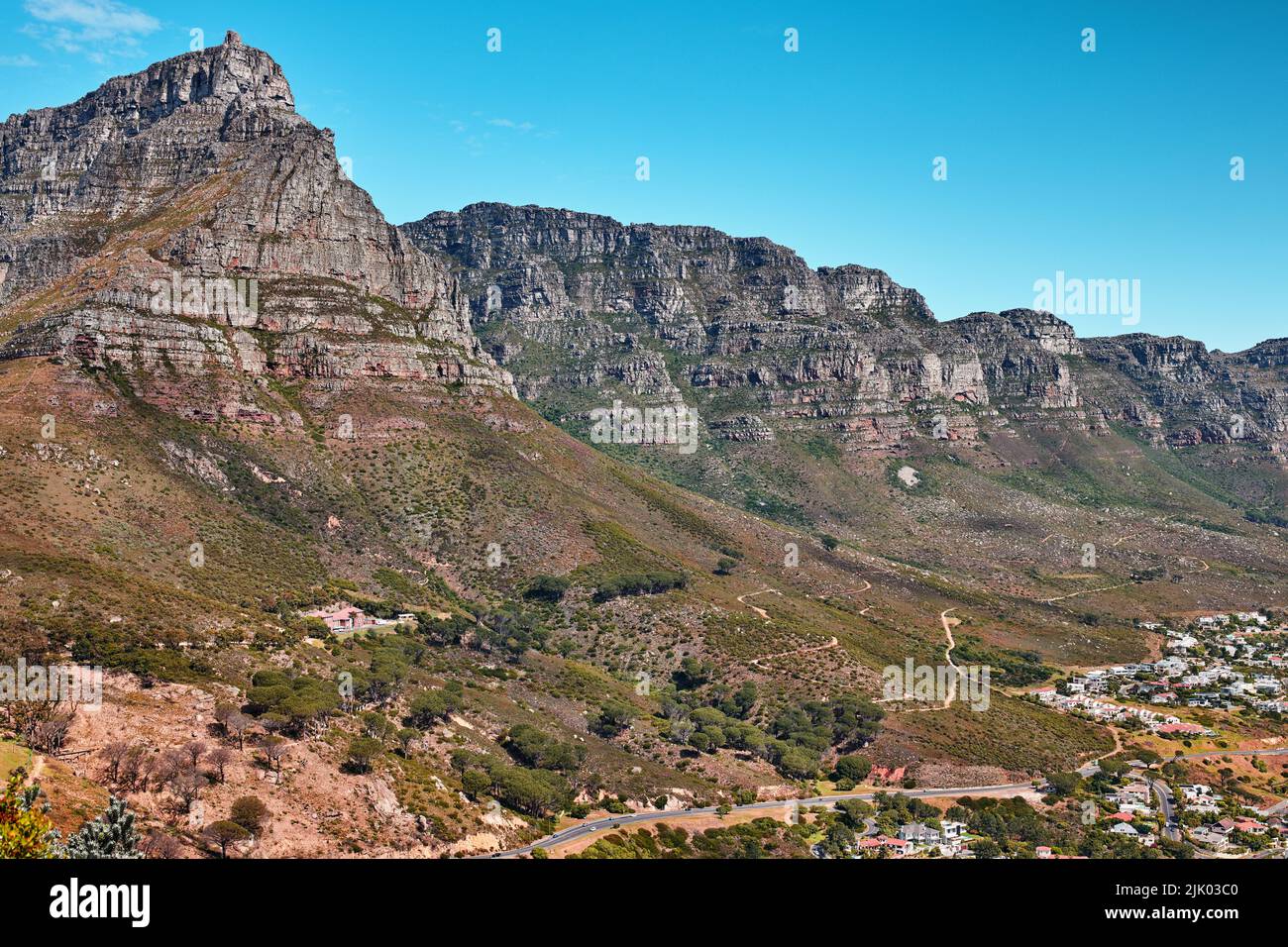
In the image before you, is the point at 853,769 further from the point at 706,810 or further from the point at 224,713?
the point at 224,713

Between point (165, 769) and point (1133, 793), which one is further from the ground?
point (165, 769)

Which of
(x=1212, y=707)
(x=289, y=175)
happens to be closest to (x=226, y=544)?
(x=289, y=175)

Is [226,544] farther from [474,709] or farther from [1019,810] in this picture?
[1019,810]

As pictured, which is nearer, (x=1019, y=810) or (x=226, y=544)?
(x=1019, y=810)

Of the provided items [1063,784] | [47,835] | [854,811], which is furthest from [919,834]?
[47,835]

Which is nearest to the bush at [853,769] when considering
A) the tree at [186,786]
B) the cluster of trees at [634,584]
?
the cluster of trees at [634,584]

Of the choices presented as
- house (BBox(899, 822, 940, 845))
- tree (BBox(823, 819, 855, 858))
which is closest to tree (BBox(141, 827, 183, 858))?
tree (BBox(823, 819, 855, 858))

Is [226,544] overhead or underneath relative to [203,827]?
overhead
